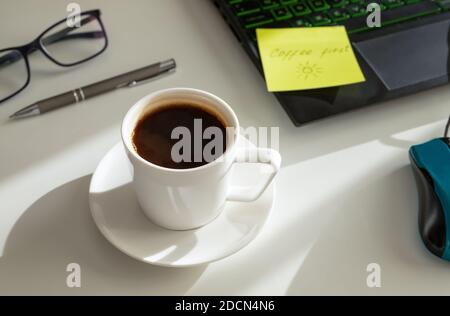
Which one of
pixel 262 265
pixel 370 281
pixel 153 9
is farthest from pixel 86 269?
pixel 153 9

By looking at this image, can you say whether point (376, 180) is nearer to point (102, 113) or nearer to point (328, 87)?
point (328, 87)

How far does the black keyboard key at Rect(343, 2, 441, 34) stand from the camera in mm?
717

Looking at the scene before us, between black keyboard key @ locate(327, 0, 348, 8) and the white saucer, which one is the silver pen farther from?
black keyboard key @ locate(327, 0, 348, 8)

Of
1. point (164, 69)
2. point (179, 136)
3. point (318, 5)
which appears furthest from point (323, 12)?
point (179, 136)

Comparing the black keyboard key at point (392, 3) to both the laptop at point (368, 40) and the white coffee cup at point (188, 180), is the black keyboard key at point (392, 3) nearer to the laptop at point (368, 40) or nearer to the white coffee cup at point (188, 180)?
the laptop at point (368, 40)

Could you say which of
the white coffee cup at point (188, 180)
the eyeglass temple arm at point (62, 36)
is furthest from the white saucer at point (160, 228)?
the eyeglass temple arm at point (62, 36)

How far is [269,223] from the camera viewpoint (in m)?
0.57

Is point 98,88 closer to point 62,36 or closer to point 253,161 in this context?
point 62,36

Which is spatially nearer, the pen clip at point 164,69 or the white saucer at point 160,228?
the white saucer at point 160,228

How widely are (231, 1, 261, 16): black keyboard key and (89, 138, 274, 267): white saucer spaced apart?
25cm

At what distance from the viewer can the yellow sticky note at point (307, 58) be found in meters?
0.66

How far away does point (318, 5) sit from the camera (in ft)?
2.40

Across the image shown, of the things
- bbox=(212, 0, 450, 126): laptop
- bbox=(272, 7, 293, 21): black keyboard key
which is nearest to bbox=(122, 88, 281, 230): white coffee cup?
bbox=(212, 0, 450, 126): laptop

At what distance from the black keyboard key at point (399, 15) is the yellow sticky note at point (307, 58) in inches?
0.7
